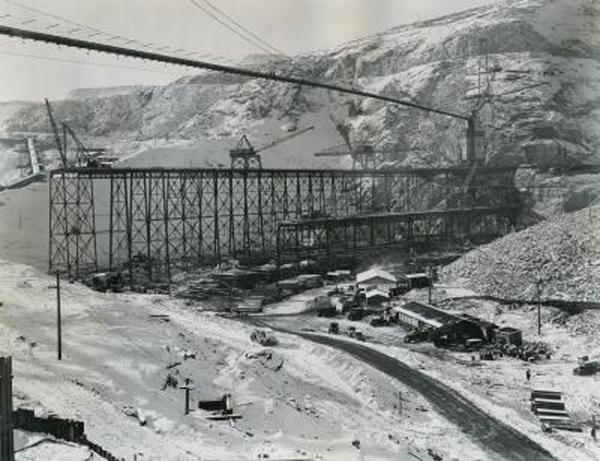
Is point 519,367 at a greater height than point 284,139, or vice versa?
point 284,139

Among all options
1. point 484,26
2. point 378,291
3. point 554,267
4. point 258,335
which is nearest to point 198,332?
point 258,335

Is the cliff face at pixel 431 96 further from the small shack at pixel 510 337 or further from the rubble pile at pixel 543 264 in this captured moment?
the small shack at pixel 510 337

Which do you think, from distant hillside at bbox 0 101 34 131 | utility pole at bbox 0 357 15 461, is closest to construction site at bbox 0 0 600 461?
utility pole at bbox 0 357 15 461

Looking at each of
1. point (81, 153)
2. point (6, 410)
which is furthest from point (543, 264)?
point (81, 153)

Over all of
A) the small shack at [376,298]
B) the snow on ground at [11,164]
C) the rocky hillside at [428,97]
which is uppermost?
the rocky hillside at [428,97]

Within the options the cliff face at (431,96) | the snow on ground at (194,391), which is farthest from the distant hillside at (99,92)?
the snow on ground at (194,391)

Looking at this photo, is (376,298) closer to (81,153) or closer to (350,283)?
(350,283)

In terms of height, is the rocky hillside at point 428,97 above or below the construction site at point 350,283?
above
